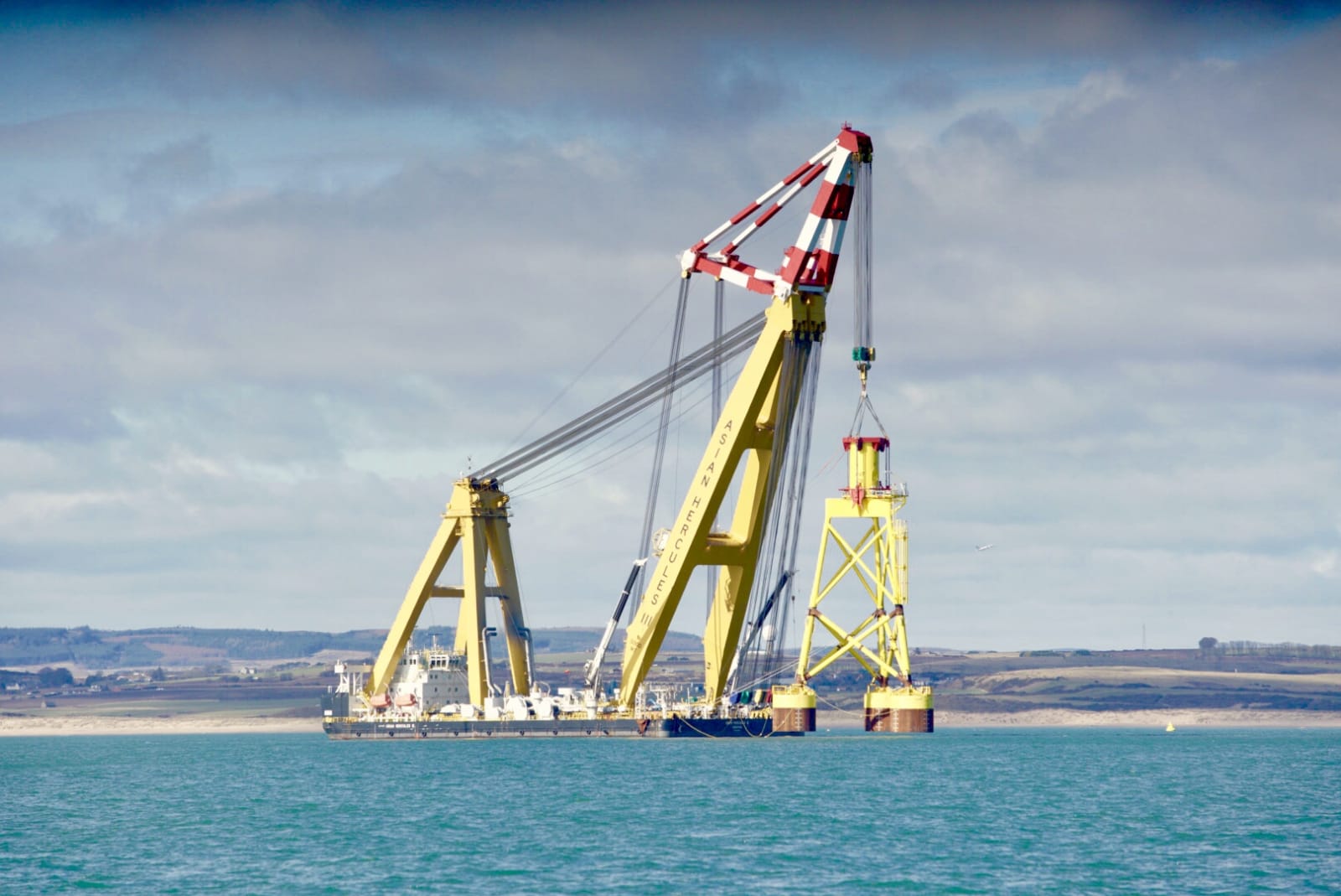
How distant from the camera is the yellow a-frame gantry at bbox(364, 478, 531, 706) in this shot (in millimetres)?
115375

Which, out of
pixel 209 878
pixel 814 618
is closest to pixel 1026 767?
pixel 814 618

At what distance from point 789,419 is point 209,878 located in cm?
5308

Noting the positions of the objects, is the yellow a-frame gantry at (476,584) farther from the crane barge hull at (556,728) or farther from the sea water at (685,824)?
the sea water at (685,824)

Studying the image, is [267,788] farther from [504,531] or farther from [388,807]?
[504,531]

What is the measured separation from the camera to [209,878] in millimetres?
49062

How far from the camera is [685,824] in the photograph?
5978 cm

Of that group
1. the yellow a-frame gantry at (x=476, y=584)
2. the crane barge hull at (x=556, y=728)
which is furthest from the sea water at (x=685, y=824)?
the yellow a-frame gantry at (x=476, y=584)

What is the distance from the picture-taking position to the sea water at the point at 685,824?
48.2 meters

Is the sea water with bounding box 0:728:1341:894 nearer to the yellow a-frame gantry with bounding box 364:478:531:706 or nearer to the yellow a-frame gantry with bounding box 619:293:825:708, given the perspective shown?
the yellow a-frame gantry with bounding box 619:293:825:708

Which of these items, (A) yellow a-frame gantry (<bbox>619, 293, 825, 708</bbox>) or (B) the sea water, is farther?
(A) yellow a-frame gantry (<bbox>619, 293, 825, 708</bbox>)

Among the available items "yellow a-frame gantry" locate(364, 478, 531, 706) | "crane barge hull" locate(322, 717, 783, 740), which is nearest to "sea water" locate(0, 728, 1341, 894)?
"crane barge hull" locate(322, 717, 783, 740)

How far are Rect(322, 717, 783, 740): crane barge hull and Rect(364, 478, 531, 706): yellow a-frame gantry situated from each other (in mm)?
2601

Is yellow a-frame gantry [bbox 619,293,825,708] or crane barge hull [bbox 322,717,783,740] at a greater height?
yellow a-frame gantry [bbox 619,293,825,708]

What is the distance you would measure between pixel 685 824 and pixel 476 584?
57.2 meters
